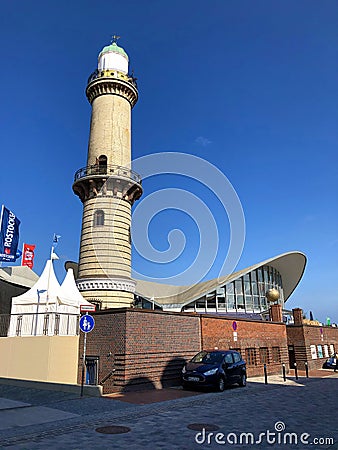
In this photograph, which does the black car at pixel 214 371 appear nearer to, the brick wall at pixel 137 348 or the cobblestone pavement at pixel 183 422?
the cobblestone pavement at pixel 183 422

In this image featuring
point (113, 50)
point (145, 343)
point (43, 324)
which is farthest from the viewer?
point (113, 50)

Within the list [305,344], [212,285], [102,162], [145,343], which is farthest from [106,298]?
[212,285]

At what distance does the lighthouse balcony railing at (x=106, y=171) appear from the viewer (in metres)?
26.8

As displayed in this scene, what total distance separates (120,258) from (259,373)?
36.6ft

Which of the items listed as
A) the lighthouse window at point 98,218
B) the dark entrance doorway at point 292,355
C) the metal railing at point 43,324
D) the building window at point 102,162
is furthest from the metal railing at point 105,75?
the dark entrance doorway at point 292,355

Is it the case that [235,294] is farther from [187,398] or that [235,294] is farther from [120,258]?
[187,398]

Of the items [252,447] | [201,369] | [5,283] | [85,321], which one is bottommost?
[252,447]

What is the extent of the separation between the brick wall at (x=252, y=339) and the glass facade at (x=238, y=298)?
66.2 feet

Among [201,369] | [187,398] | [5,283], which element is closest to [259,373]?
[201,369]

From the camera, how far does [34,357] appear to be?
631 inches

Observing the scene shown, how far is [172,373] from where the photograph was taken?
15.5 meters

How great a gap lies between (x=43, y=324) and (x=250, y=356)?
11212mm

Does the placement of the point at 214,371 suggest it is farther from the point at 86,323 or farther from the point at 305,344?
the point at 305,344

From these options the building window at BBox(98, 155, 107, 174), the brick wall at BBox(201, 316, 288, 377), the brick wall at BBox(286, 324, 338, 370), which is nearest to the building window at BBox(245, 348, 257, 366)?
the brick wall at BBox(201, 316, 288, 377)
